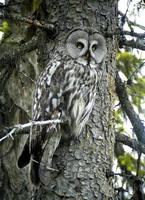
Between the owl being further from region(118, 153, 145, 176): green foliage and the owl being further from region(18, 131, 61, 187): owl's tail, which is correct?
region(118, 153, 145, 176): green foliage

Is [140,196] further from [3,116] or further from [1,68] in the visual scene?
[3,116]

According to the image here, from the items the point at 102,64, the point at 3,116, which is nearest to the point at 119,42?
the point at 102,64

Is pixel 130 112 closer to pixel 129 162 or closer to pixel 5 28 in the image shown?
pixel 129 162

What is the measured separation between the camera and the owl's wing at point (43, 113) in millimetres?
3570

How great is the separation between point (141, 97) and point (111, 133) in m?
1.11

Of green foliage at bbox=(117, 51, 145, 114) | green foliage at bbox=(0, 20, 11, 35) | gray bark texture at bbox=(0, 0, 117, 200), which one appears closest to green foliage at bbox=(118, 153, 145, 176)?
green foliage at bbox=(117, 51, 145, 114)

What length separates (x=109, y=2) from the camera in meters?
3.99

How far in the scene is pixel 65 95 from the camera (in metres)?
3.82

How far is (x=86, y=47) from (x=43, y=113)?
1.89ft

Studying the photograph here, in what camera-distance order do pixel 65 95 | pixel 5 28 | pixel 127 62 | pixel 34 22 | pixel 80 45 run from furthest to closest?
1. pixel 127 62
2. pixel 5 28
3. pixel 80 45
4. pixel 65 95
5. pixel 34 22

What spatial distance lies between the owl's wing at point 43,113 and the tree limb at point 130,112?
0.56 metres

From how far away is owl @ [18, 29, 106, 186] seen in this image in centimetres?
362

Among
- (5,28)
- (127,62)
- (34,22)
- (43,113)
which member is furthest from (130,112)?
(5,28)

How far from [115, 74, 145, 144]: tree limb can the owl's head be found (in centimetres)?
32
